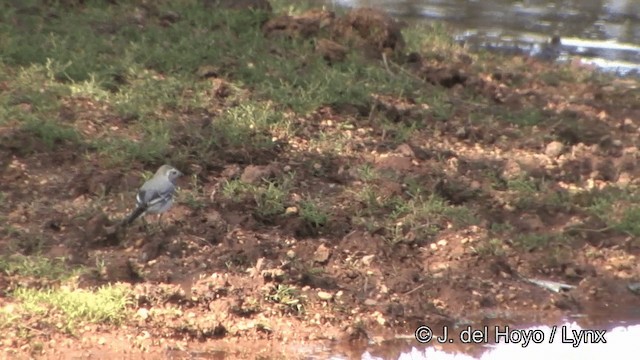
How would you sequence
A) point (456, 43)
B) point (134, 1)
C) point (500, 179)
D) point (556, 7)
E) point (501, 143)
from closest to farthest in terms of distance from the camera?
point (500, 179)
point (501, 143)
point (134, 1)
point (456, 43)
point (556, 7)

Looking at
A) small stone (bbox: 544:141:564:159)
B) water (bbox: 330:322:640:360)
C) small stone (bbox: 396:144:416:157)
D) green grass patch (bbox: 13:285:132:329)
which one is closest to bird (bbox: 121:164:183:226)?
green grass patch (bbox: 13:285:132:329)

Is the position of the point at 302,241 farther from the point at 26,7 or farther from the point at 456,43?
the point at 456,43

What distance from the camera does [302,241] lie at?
650 centimetres

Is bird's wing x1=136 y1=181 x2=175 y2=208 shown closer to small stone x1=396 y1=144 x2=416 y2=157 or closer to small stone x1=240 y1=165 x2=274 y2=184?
small stone x1=240 y1=165 x2=274 y2=184

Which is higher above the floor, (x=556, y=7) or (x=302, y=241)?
(x=302, y=241)

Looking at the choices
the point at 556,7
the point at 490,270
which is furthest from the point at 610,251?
the point at 556,7

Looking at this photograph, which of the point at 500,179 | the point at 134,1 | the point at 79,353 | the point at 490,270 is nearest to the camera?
the point at 79,353

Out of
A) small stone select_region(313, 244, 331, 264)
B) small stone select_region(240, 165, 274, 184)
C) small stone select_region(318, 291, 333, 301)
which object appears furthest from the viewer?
small stone select_region(240, 165, 274, 184)

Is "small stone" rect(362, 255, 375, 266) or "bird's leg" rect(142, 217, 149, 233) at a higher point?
"bird's leg" rect(142, 217, 149, 233)

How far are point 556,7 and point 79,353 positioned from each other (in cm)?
928

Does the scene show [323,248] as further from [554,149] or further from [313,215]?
[554,149]

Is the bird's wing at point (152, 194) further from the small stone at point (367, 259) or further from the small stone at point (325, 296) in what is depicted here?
the small stone at point (367, 259)

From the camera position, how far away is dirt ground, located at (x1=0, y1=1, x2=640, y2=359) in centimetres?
561

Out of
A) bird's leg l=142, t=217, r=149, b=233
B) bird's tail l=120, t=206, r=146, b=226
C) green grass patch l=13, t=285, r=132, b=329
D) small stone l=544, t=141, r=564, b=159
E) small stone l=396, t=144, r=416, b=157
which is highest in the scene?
bird's tail l=120, t=206, r=146, b=226
